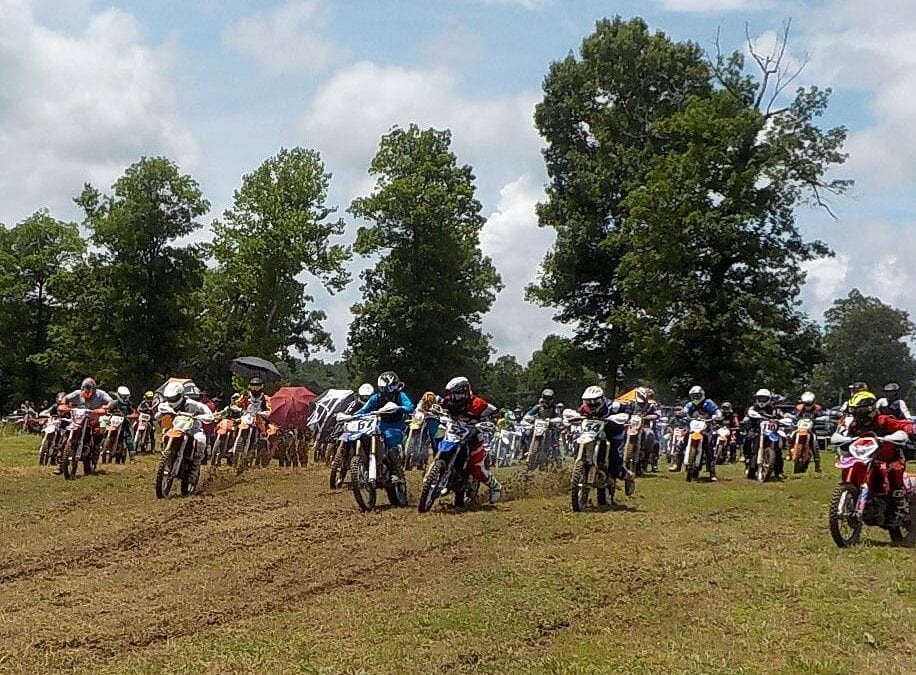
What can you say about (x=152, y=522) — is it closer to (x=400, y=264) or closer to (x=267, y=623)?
(x=267, y=623)

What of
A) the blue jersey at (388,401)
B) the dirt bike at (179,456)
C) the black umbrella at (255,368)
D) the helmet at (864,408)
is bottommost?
the dirt bike at (179,456)

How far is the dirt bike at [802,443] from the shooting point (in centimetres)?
2264

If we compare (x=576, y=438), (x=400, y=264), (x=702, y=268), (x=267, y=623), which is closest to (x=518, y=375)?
(x=400, y=264)

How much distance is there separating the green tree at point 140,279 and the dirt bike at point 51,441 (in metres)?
23.4

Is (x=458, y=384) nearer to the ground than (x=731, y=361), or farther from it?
nearer to the ground

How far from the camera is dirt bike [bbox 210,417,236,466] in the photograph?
21.6 meters

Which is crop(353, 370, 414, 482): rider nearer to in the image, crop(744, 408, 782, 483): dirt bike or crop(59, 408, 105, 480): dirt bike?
crop(59, 408, 105, 480): dirt bike

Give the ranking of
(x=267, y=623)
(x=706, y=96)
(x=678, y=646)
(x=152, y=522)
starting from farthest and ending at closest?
(x=706, y=96)
(x=152, y=522)
(x=267, y=623)
(x=678, y=646)

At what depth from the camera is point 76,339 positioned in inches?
1890

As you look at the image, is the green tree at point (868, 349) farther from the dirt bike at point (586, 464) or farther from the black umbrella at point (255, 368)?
the dirt bike at point (586, 464)

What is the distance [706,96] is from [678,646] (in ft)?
128

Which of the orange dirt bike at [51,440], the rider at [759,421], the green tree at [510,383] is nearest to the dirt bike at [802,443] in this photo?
the rider at [759,421]

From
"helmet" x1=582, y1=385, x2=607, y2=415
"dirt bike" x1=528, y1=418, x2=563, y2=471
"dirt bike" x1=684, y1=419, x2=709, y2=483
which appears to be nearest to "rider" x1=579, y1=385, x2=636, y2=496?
"helmet" x1=582, y1=385, x2=607, y2=415

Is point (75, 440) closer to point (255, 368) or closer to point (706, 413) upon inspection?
point (255, 368)
